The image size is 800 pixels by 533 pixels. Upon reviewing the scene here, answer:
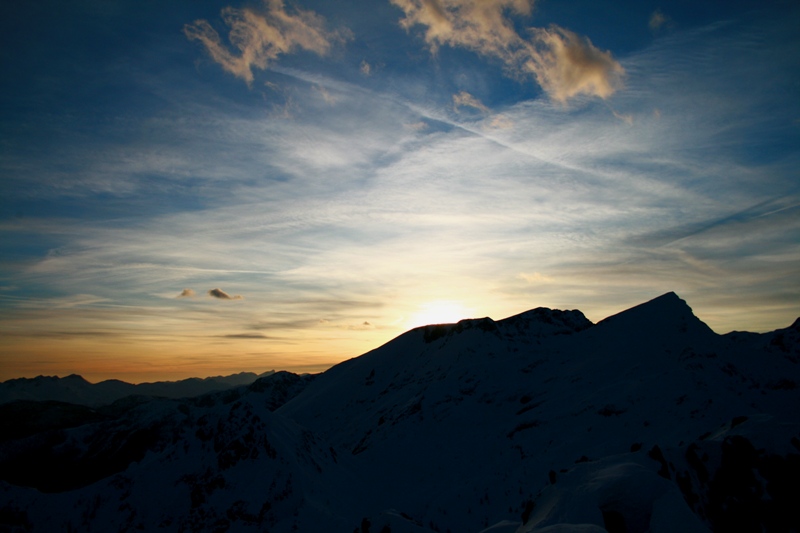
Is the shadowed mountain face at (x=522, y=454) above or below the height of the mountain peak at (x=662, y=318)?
below

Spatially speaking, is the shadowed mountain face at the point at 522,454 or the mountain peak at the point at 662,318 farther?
the mountain peak at the point at 662,318

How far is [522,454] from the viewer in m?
27.8

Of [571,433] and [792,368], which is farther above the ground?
[792,368]

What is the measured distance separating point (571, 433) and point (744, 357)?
16.8 meters

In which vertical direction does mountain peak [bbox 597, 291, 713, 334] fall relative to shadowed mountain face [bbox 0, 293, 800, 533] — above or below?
above

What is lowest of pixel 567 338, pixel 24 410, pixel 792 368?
pixel 24 410

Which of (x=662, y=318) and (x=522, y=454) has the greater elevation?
(x=662, y=318)

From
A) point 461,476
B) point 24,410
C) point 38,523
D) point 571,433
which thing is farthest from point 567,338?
point 24,410

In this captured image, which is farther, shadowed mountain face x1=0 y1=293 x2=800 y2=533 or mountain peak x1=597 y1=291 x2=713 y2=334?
mountain peak x1=597 y1=291 x2=713 y2=334

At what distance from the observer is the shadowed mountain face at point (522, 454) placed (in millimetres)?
11453

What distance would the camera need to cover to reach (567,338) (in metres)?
48.5

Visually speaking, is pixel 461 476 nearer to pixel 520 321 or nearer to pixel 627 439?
pixel 627 439

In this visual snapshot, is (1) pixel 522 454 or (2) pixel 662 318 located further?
(2) pixel 662 318

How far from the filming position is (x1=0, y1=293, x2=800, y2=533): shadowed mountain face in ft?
37.6
